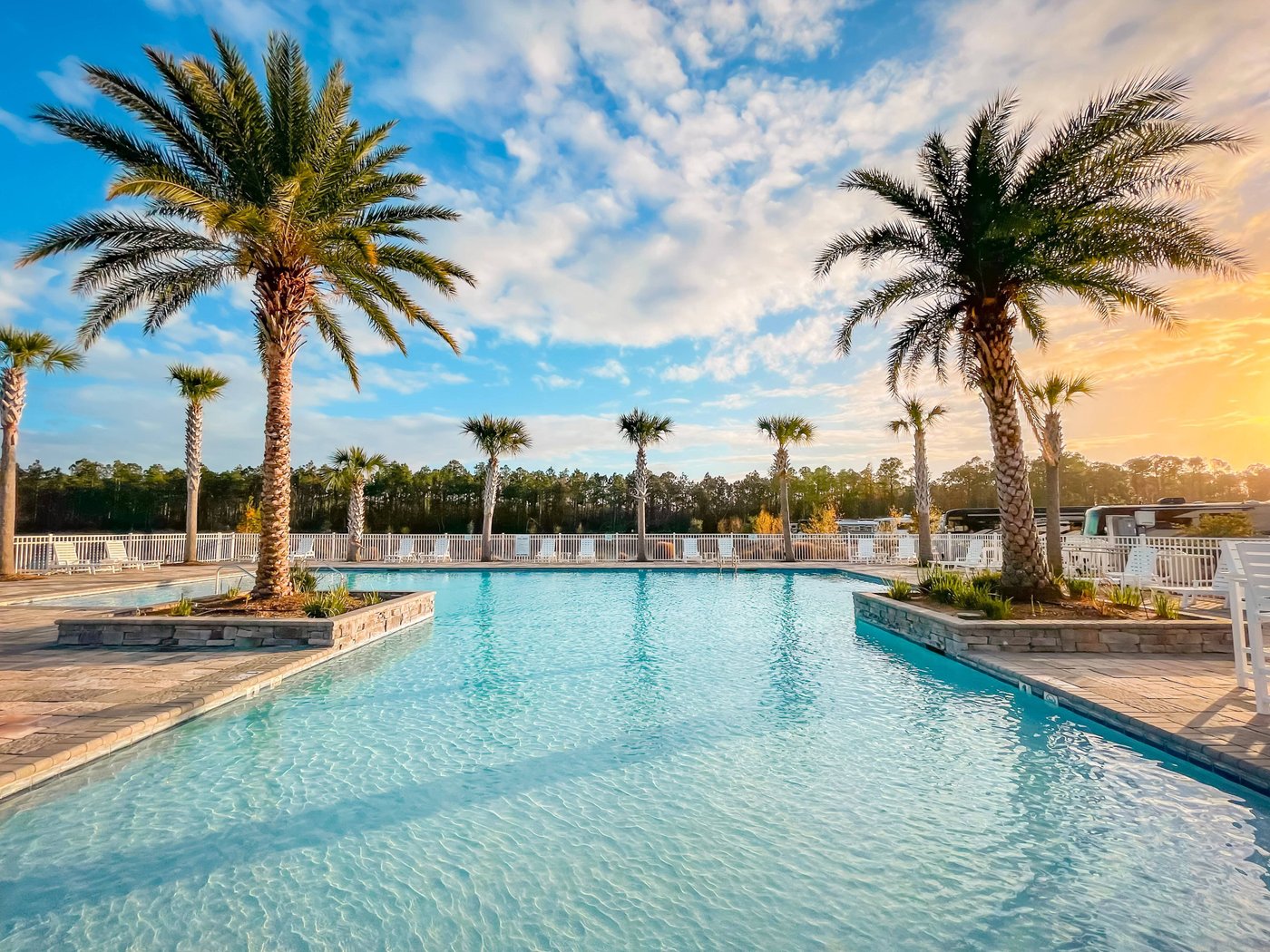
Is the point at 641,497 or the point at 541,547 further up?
the point at 641,497

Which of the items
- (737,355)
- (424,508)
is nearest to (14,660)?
(737,355)

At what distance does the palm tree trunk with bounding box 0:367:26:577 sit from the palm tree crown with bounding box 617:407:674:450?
14.5m

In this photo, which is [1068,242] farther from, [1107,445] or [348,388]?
[1107,445]

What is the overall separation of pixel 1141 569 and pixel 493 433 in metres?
16.3

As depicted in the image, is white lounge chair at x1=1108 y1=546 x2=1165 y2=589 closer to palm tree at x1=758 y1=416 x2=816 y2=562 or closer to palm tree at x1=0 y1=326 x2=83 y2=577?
palm tree at x1=758 y1=416 x2=816 y2=562

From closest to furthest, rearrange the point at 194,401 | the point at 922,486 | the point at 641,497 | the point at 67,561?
the point at 67,561
the point at 194,401
the point at 922,486
the point at 641,497

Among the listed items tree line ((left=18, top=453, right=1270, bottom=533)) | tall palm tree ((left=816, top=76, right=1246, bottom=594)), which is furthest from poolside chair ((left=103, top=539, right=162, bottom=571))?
tall palm tree ((left=816, top=76, right=1246, bottom=594))

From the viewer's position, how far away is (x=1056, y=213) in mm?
7570

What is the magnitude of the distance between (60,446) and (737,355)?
112 ft

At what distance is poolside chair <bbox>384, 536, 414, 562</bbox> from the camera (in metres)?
19.4

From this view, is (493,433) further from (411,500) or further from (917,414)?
(411,500)

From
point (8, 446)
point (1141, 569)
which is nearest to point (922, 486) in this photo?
point (1141, 569)

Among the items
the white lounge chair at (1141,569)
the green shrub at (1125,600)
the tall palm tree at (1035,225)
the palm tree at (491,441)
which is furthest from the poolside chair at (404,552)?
the white lounge chair at (1141,569)

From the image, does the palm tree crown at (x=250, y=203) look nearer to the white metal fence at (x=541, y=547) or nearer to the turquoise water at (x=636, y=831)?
the turquoise water at (x=636, y=831)
